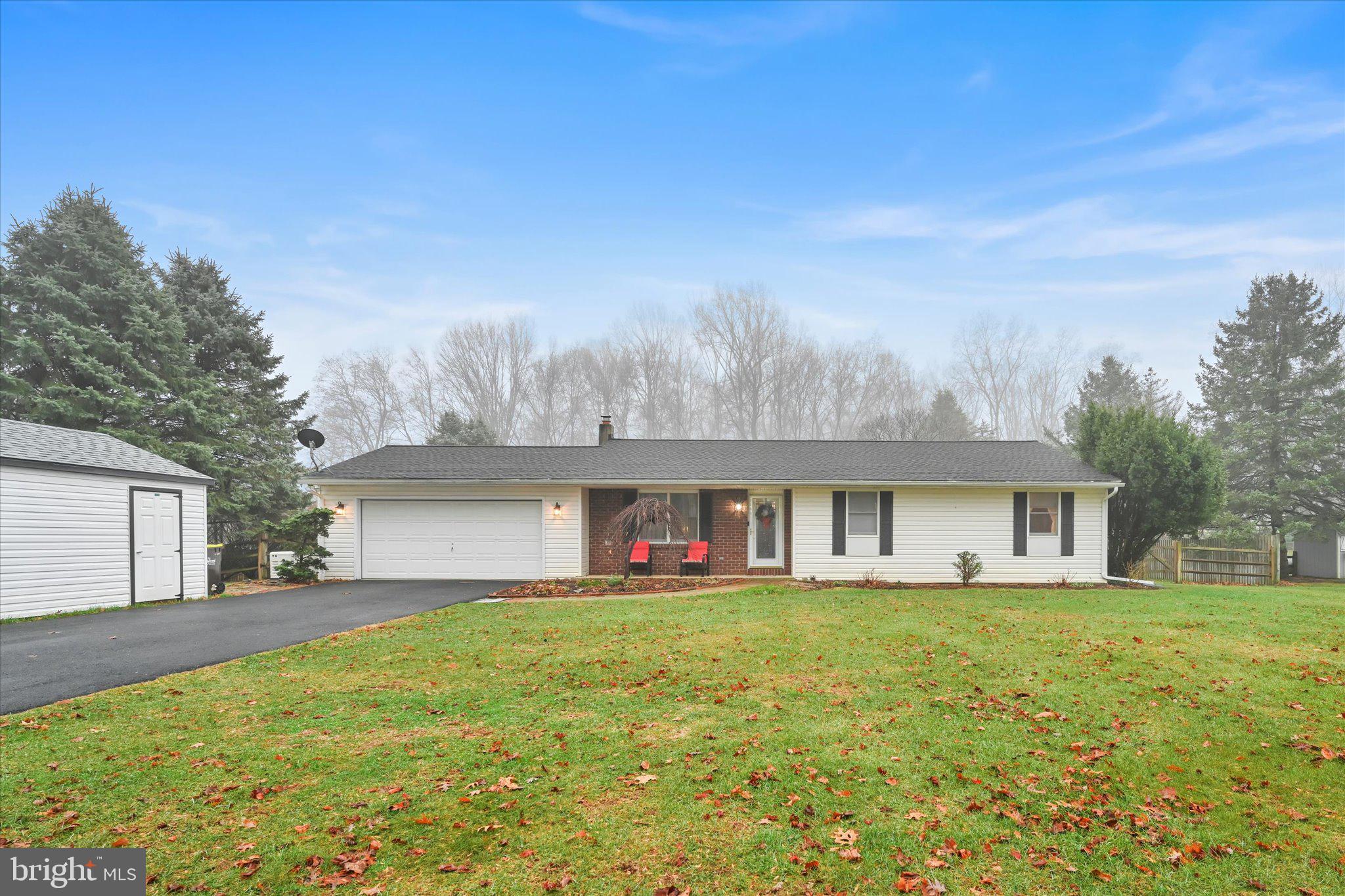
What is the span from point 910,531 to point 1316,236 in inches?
878

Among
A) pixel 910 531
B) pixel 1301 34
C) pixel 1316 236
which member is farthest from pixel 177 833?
pixel 1316 236

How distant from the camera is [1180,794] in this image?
3.53m

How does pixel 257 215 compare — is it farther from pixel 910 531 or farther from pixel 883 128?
pixel 910 531

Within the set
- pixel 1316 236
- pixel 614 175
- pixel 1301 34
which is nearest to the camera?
pixel 1301 34

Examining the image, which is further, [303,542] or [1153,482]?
[1153,482]

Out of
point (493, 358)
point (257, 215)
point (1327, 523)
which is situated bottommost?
point (1327, 523)

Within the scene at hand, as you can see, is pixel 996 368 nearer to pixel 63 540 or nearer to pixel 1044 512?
pixel 1044 512

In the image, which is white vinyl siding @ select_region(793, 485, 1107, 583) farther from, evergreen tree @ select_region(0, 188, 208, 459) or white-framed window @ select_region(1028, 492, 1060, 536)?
evergreen tree @ select_region(0, 188, 208, 459)

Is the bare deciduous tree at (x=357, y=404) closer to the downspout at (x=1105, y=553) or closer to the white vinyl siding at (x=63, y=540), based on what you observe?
the white vinyl siding at (x=63, y=540)

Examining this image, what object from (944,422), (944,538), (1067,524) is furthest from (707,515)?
(944,422)

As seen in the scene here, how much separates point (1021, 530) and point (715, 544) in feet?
25.7

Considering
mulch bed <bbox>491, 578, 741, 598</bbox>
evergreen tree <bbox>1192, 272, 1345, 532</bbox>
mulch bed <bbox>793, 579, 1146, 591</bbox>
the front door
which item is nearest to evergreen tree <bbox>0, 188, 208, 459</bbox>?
mulch bed <bbox>491, 578, 741, 598</bbox>

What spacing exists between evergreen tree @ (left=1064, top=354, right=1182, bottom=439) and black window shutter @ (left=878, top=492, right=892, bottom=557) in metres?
24.3

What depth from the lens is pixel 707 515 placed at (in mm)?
15977
